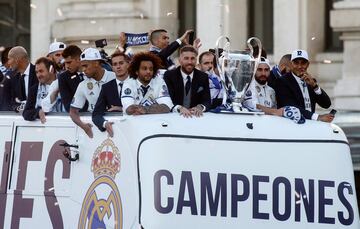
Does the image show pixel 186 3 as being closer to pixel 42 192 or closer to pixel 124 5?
pixel 124 5

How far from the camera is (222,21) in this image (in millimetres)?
20703

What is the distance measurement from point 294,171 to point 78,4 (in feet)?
39.5

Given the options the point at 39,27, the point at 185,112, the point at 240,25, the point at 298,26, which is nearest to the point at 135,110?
the point at 185,112

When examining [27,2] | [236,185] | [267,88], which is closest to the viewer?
[236,185]

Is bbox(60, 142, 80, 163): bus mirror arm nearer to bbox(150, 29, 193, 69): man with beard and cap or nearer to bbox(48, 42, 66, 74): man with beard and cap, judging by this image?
bbox(150, 29, 193, 69): man with beard and cap

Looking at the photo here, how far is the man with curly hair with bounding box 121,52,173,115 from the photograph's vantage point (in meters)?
11.2

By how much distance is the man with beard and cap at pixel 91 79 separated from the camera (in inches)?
459

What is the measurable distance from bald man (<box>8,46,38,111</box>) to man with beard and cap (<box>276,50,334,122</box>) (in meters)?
2.38

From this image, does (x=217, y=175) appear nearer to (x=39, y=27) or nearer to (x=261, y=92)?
(x=261, y=92)

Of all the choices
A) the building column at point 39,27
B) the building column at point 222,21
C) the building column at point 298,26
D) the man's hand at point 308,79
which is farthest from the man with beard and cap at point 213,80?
the building column at point 39,27

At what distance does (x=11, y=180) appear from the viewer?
1162 cm

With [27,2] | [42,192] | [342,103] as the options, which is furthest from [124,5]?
[42,192]

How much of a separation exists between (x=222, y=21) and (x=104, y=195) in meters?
10.3

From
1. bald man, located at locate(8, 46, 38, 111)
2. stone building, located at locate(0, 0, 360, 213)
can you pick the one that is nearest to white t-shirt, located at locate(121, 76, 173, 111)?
bald man, located at locate(8, 46, 38, 111)
